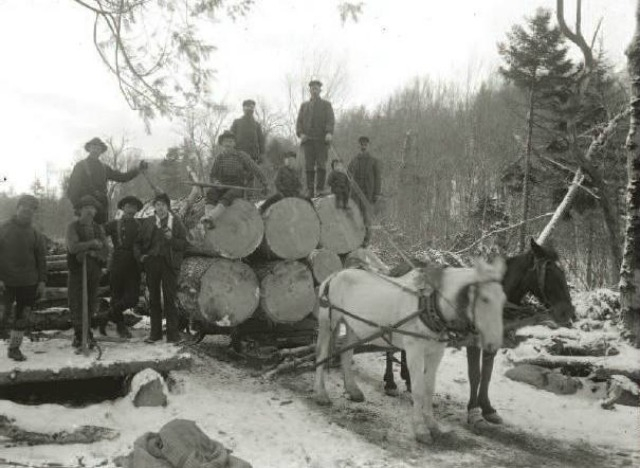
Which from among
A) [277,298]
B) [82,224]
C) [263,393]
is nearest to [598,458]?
[263,393]

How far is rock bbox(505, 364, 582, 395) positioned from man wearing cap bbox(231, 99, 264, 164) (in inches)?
230

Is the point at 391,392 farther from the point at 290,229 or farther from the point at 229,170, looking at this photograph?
the point at 229,170

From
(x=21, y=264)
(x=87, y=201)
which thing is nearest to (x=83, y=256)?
(x=21, y=264)

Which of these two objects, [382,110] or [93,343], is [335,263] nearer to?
[93,343]

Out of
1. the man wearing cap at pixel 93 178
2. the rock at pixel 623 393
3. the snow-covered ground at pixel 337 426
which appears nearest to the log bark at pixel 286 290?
the snow-covered ground at pixel 337 426

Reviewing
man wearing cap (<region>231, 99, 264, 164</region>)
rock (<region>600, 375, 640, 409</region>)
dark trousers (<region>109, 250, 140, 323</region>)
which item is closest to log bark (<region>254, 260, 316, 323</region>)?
dark trousers (<region>109, 250, 140, 323</region>)

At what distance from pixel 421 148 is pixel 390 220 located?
30.3 ft

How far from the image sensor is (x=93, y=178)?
739 cm

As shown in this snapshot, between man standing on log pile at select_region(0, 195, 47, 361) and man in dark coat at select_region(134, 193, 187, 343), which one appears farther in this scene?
man in dark coat at select_region(134, 193, 187, 343)

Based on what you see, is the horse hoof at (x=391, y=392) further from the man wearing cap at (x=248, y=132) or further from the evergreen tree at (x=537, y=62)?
the evergreen tree at (x=537, y=62)

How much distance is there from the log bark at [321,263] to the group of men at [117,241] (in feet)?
2.68

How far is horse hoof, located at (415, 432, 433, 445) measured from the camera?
5.34 metres

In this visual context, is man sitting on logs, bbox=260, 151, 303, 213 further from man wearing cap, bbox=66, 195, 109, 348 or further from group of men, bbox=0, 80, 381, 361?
man wearing cap, bbox=66, 195, 109, 348

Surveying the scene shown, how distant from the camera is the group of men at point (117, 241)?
6145 millimetres
